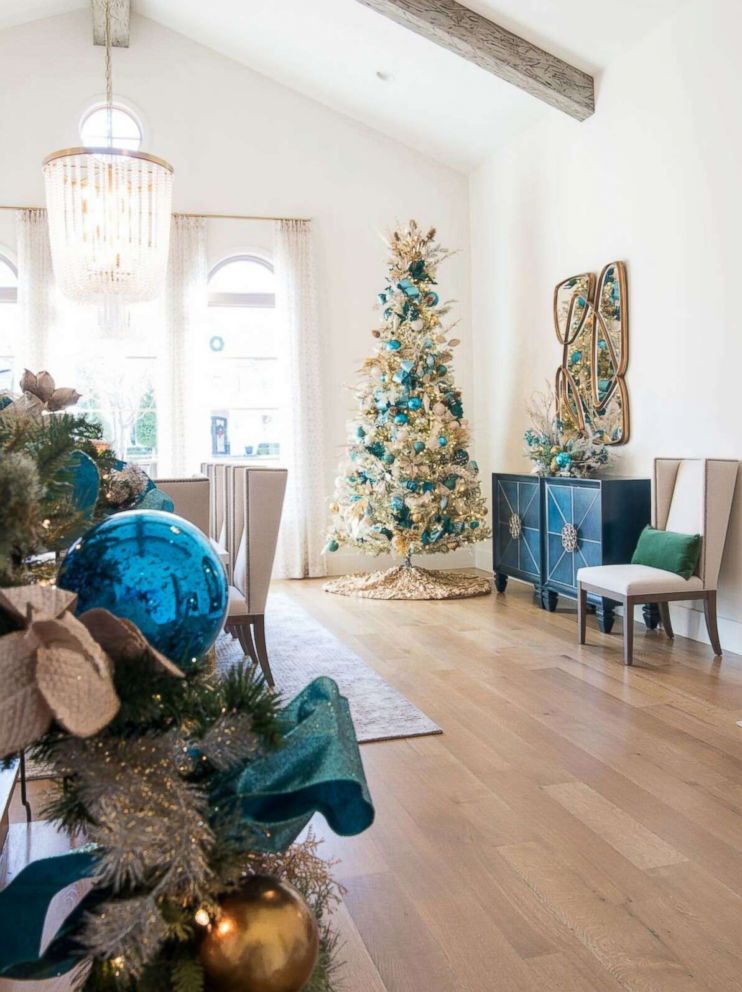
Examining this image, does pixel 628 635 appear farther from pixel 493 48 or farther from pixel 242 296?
pixel 242 296

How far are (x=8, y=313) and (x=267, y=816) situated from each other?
761cm

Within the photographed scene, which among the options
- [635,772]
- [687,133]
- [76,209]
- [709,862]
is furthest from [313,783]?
[687,133]

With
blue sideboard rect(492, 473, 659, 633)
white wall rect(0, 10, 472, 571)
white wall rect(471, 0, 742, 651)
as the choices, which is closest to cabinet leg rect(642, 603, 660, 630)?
blue sideboard rect(492, 473, 659, 633)

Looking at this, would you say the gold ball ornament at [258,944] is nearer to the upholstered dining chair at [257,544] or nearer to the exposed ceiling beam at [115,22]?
the upholstered dining chair at [257,544]

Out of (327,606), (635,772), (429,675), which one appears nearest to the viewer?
(635,772)

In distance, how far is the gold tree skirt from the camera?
686cm

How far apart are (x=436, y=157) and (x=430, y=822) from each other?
6752mm

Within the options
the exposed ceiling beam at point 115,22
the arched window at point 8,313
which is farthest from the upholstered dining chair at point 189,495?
the exposed ceiling beam at point 115,22

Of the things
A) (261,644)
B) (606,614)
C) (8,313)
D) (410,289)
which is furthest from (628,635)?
(8,313)

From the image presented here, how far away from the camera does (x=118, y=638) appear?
0.71 m

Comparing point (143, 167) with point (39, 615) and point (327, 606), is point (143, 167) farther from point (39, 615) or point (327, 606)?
point (39, 615)

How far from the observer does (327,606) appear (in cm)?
655

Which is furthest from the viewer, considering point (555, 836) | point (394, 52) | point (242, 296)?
point (242, 296)

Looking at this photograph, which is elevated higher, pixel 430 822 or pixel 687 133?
pixel 687 133
